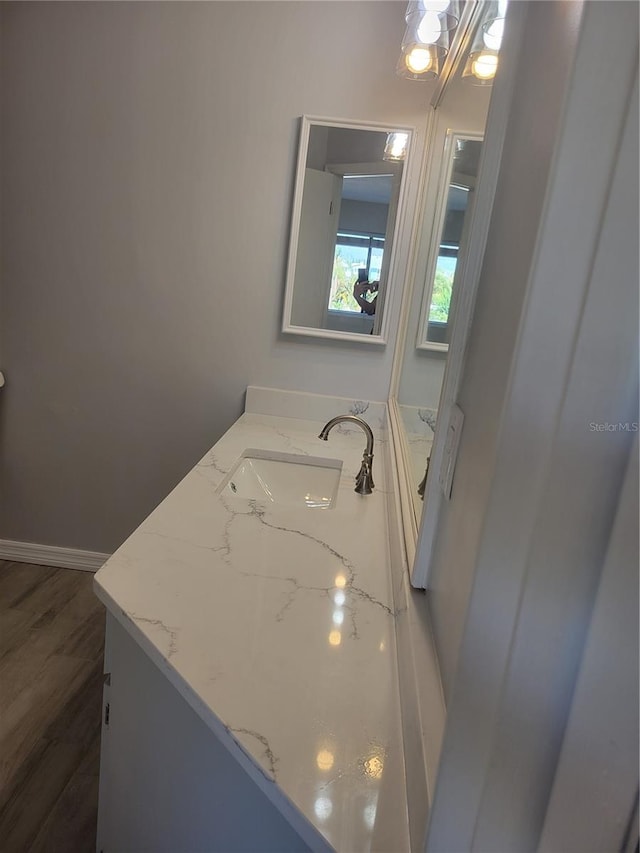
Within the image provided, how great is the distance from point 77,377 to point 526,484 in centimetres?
229

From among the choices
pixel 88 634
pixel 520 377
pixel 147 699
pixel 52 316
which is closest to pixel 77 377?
pixel 52 316

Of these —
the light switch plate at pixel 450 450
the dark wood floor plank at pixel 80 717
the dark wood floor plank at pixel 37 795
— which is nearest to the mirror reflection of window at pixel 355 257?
the light switch plate at pixel 450 450

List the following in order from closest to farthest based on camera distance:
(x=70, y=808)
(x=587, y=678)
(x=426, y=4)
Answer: (x=587, y=678) → (x=70, y=808) → (x=426, y=4)

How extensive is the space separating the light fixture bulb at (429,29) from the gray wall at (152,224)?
0.33 metres

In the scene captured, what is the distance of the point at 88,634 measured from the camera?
2.09 m

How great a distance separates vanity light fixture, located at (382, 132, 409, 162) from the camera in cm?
208

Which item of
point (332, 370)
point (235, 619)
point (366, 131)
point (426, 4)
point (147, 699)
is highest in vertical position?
point (426, 4)

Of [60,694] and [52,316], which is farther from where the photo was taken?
[52,316]

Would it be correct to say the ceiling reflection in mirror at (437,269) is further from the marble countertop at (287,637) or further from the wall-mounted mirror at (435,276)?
the marble countertop at (287,637)

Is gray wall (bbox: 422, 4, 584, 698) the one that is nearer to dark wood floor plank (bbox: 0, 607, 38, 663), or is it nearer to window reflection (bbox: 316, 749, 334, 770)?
window reflection (bbox: 316, 749, 334, 770)

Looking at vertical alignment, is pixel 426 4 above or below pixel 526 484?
above

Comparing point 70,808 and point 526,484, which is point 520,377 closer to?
point 526,484

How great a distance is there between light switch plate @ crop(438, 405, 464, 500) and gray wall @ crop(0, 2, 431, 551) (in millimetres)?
1493

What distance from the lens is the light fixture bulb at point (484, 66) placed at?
3.33 feet
